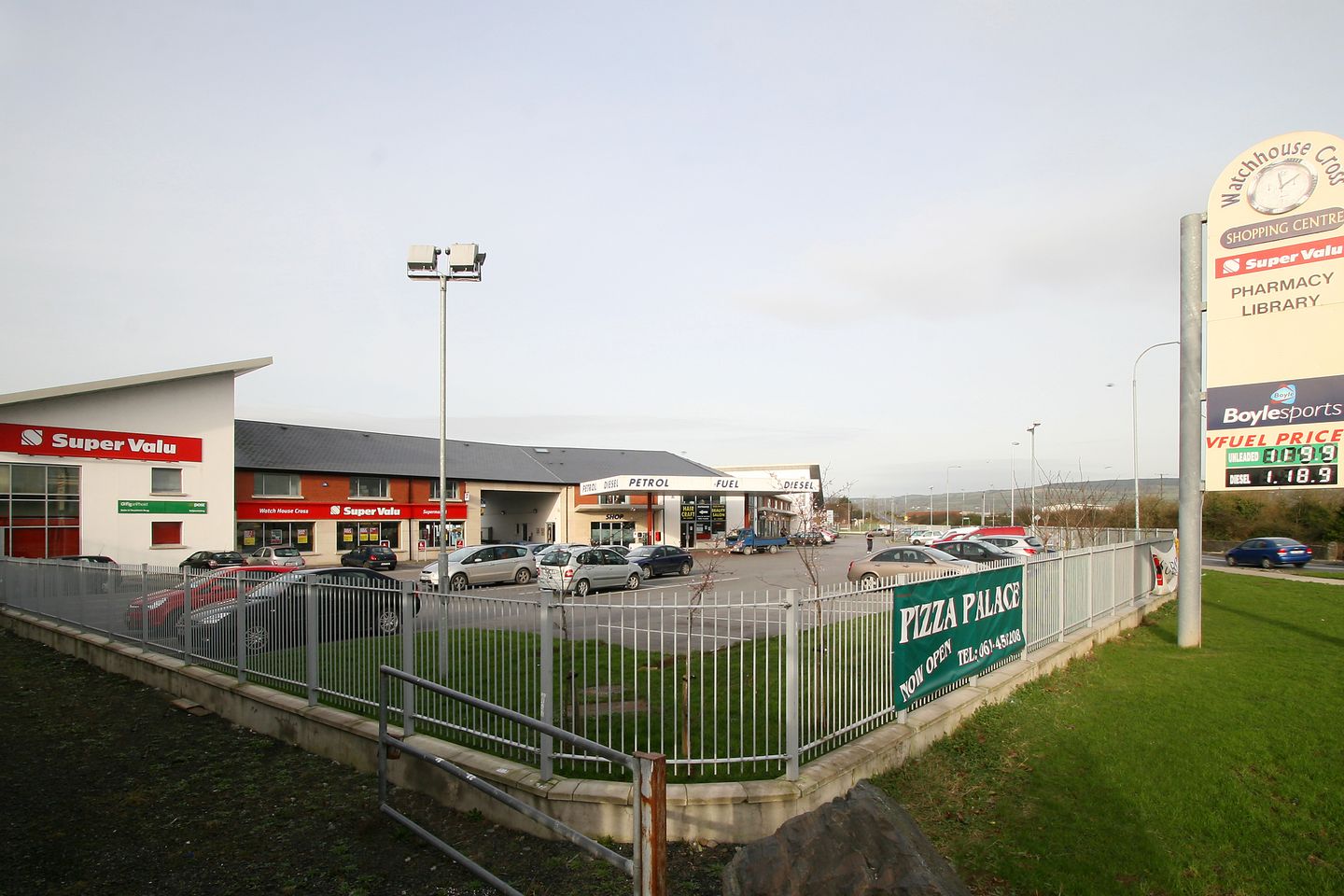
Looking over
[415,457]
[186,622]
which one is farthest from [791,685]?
[415,457]

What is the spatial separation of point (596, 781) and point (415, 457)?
156 feet

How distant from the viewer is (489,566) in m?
26.3

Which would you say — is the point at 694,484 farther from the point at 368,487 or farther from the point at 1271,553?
the point at 1271,553

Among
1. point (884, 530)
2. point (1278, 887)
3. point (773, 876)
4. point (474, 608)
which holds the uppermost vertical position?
point (474, 608)

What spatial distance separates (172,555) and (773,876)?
38479mm

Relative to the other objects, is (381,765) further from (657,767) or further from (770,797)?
(657,767)

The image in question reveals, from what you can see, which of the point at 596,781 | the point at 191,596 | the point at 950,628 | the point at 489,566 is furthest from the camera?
the point at 489,566

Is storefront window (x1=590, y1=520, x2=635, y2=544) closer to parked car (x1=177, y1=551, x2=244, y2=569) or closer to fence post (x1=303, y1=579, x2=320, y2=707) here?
parked car (x1=177, y1=551, x2=244, y2=569)

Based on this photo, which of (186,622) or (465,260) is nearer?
(186,622)

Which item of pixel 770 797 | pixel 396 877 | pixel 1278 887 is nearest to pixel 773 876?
pixel 770 797

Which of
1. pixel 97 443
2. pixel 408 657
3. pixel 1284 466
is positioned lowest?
pixel 408 657

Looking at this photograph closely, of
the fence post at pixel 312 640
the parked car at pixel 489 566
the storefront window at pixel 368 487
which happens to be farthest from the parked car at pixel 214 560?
the fence post at pixel 312 640

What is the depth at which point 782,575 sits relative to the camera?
94.6 feet

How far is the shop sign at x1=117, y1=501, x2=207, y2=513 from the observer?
34062 mm
